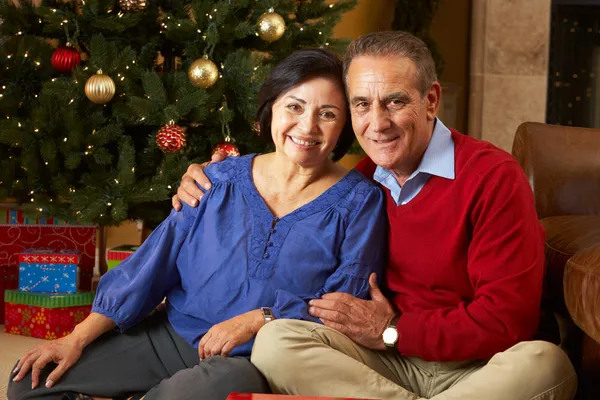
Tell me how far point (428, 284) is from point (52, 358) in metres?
0.84

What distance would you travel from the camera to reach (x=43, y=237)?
10.8ft

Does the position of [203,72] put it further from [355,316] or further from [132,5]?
[355,316]

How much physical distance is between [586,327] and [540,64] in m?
3.51

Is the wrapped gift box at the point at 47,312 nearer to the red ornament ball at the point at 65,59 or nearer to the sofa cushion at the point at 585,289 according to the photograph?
the red ornament ball at the point at 65,59

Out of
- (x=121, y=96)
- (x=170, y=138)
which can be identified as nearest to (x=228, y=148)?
(x=170, y=138)

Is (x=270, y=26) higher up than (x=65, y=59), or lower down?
higher up

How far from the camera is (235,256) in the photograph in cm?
189

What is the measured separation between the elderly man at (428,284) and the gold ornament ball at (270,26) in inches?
49.4

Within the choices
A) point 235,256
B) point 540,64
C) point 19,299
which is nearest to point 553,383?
point 235,256

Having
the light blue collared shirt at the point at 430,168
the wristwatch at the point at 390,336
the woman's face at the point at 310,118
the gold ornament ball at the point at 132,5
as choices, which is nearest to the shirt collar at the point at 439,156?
the light blue collared shirt at the point at 430,168

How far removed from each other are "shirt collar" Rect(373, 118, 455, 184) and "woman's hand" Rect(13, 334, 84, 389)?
843mm

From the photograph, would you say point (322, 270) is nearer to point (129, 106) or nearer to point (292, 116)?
point (292, 116)

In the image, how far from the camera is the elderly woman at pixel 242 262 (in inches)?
72.2

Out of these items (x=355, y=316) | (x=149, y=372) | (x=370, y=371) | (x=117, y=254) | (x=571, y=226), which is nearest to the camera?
(x=370, y=371)
